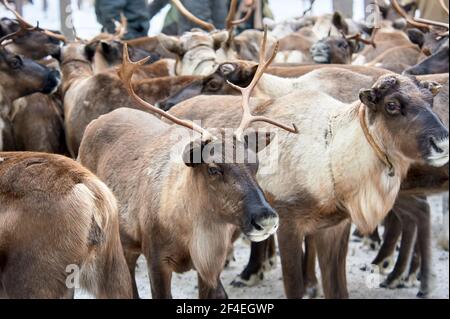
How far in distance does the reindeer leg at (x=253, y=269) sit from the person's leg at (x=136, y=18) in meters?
4.39

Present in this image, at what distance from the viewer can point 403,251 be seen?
6945mm

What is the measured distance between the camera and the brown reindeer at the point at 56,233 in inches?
150

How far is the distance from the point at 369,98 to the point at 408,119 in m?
0.25

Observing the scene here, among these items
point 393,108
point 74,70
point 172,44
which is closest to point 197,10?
point 172,44

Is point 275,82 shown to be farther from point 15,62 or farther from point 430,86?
point 15,62

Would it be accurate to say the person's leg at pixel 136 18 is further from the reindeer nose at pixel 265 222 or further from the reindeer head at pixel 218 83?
the reindeer nose at pixel 265 222

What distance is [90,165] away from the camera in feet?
19.5

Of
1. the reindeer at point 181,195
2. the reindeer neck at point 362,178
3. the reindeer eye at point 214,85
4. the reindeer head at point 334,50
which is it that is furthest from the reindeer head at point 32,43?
the reindeer neck at point 362,178

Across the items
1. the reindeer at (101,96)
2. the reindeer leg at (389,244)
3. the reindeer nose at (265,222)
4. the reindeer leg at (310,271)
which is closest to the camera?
the reindeer nose at (265,222)

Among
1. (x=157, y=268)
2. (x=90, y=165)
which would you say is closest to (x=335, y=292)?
(x=157, y=268)

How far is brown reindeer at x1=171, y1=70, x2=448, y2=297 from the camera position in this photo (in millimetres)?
5075

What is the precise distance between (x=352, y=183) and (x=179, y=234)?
3.48ft

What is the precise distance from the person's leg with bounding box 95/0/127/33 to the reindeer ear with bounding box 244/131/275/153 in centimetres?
568

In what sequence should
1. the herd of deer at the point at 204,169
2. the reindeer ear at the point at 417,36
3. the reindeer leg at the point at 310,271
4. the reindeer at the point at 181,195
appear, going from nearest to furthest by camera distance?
the herd of deer at the point at 204,169, the reindeer at the point at 181,195, the reindeer leg at the point at 310,271, the reindeer ear at the point at 417,36
